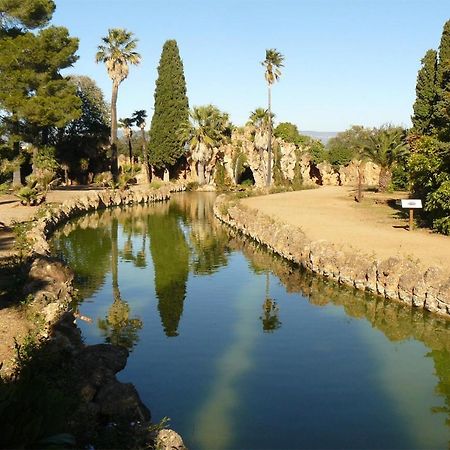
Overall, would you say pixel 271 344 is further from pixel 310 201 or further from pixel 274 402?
pixel 310 201

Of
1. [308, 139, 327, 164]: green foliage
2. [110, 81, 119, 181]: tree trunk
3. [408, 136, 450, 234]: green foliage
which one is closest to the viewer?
[408, 136, 450, 234]: green foliage

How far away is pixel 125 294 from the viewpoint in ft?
63.6

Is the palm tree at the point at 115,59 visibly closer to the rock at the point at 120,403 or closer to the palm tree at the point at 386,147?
the palm tree at the point at 386,147

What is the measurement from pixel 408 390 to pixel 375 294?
7.07m

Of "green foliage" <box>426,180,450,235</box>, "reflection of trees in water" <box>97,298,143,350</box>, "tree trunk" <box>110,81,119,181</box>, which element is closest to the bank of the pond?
"reflection of trees in water" <box>97,298,143,350</box>

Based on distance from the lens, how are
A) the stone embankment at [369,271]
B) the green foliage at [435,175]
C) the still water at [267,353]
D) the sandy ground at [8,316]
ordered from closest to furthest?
the still water at [267,353]
the sandy ground at [8,316]
the stone embankment at [369,271]
the green foliage at [435,175]

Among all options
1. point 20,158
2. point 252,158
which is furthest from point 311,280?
point 252,158

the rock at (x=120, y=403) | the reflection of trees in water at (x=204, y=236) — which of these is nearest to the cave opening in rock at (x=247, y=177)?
the reflection of trees in water at (x=204, y=236)

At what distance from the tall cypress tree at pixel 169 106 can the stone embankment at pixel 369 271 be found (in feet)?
132

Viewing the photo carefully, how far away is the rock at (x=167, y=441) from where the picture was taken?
7.79 meters

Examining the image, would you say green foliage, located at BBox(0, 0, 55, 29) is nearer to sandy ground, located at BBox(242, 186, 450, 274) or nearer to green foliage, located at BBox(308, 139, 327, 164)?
sandy ground, located at BBox(242, 186, 450, 274)

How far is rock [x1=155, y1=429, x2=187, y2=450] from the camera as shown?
25.6 ft

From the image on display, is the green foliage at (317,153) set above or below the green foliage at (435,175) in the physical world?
above

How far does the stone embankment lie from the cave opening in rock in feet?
148
